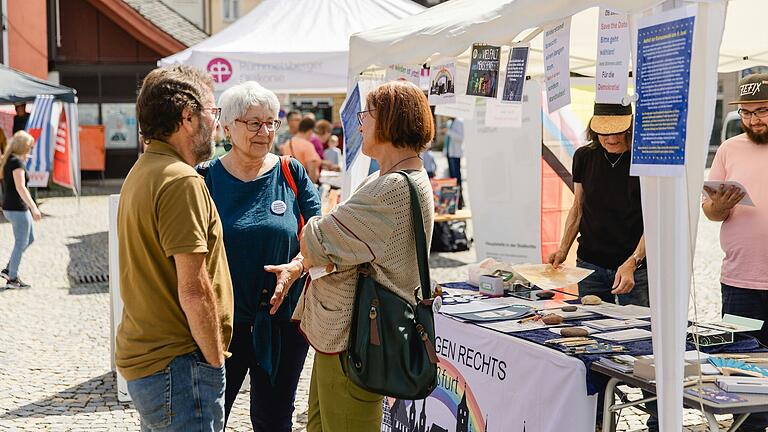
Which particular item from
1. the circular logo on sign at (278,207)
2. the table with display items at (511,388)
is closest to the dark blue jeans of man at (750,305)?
the table with display items at (511,388)

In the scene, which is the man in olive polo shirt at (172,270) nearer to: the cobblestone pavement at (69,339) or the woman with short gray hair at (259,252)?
the woman with short gray hair at (259,252)

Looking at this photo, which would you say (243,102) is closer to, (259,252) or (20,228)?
(259,252)

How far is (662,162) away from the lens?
8.30 ft

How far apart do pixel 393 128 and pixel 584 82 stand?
14.0 ft

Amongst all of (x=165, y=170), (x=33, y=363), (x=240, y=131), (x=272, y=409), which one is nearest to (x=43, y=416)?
(x=33, y=363)

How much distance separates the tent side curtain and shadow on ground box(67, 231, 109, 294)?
2.04 m

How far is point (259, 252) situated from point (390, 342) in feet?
2.34

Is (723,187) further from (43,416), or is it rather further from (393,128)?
(43,416)

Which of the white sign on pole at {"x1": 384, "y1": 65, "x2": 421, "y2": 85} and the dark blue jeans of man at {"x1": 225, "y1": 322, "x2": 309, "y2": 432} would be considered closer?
the dark blue jeans of man at {"x1": 225, "y1": 322, "x2": 309, "y2": 432}

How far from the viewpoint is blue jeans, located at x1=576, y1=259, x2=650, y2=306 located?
14.5ft

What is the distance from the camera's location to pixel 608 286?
460cm

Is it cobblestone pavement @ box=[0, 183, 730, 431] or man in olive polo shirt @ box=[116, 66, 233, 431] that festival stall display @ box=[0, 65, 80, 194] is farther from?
man in olive polo shirt @ box=[116, 66, 233, 431]

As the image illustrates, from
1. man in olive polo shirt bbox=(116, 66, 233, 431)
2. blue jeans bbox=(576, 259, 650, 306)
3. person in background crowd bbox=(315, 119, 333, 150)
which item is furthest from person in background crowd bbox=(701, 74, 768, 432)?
person in background crowd bbox=(315, 119, 333, 150)

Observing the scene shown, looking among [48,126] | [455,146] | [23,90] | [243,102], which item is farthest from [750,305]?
[455,146]
